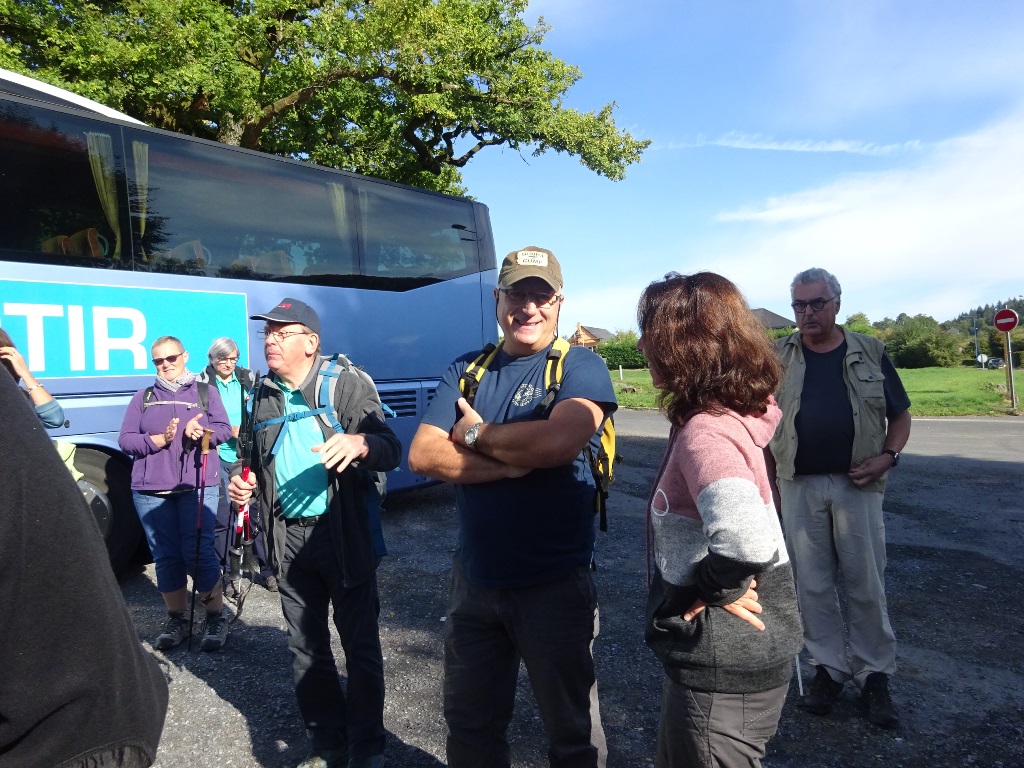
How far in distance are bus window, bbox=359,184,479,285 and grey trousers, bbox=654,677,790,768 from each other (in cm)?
650

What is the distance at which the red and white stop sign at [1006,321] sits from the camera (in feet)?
60.4

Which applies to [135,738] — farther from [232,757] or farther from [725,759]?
[232,757]

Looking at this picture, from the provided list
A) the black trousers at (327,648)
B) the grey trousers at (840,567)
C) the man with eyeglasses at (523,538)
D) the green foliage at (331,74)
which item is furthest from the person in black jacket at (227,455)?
the green foliage at (331,74)

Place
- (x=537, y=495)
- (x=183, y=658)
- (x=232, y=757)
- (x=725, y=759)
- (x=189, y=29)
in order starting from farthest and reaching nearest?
(x=189, y=29) < (x=183, y=658) < (x=232, y=757) < (x=537, y=495) < (x=725, y=759)

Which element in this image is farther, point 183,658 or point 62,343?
point 62,343

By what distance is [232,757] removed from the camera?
3127 millimetres

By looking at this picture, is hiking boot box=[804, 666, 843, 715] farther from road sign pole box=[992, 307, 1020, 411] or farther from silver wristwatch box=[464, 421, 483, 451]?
road sign pole box=[992, 307, 1020, 411]

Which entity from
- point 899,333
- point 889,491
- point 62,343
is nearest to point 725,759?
point 62,343

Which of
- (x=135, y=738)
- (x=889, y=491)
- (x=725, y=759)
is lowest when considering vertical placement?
(x=889, y=491)

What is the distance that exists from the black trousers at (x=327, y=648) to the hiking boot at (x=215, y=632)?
162cm

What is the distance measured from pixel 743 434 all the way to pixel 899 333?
68.1 meters

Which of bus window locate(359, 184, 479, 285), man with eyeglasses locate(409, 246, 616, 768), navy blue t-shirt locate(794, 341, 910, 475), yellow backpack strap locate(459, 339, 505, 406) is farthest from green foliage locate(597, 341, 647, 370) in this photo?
man with eyeglasses locate(409, 246, 616, 768)

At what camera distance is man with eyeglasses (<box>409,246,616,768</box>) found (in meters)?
2.21

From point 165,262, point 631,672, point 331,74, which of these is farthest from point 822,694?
point 331,74
